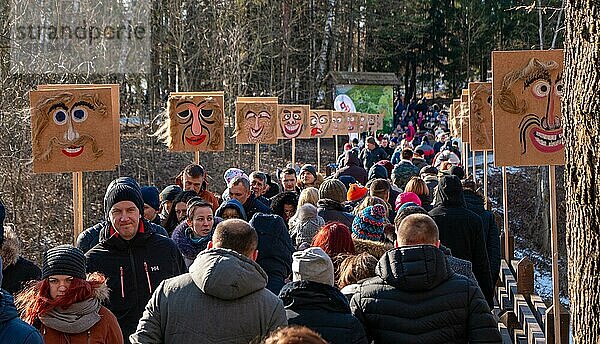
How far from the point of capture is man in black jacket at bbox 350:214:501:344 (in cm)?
503

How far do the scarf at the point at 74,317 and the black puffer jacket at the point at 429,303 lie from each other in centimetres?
139

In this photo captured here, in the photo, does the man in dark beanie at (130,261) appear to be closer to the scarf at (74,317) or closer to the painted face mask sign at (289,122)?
the scarf at (74,317)

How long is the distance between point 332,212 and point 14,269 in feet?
10.8

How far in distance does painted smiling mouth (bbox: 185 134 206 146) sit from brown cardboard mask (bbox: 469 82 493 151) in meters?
4.20

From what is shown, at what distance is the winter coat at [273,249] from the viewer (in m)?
7.05

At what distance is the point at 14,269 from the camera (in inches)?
247

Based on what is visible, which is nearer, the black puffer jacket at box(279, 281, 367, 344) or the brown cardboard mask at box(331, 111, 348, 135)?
the black puffer jacket at box(279, 281, 367, 344)

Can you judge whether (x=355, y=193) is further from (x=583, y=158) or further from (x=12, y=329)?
(x=583, y=158)

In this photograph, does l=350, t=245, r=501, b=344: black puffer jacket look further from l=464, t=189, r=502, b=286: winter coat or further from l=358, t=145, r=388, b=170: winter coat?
l=358, t=145, r=388, b=170: winter coat

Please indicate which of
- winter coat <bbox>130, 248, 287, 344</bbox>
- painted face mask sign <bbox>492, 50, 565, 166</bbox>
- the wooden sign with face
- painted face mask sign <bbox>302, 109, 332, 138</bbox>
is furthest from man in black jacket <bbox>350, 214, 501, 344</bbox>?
painted face mask sign <bbox>302, 109, 332, 138</bbox>

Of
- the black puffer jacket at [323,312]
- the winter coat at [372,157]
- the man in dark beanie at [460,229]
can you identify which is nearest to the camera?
the black puffer jacket at [323,312]

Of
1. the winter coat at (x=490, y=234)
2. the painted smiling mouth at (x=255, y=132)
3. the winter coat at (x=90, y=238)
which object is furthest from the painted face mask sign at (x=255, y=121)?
the winter coat at (x=90, y=238)

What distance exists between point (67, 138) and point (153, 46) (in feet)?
94.2

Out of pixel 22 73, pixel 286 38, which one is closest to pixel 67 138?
pixel 22 73
